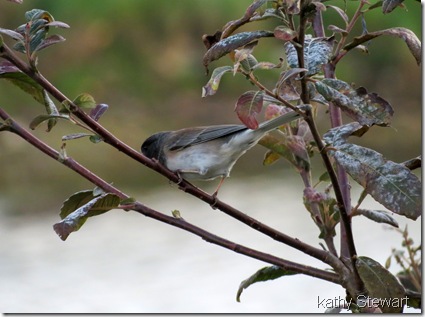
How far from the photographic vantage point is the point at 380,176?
110 cm

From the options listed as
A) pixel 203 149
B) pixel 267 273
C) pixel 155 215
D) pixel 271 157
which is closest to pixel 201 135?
pixel 203 149

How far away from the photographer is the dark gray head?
211 cm

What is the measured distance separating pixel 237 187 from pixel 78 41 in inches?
105

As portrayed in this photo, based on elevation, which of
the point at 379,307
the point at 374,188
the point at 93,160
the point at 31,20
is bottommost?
the point at 379,307

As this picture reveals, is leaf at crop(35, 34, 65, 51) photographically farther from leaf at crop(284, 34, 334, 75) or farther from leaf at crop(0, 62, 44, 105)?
leaf at crop(284, 34, 334, 75)

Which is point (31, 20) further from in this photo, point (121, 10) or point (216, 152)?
point (121, 10)

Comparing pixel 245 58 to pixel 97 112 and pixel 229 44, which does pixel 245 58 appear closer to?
Result: pixel 229 44

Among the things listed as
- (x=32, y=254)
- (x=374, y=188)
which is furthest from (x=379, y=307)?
(x=32, y=254)

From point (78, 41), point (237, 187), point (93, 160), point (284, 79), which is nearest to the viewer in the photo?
point (284, 79)

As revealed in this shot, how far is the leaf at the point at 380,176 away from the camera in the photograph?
1062 millimetres

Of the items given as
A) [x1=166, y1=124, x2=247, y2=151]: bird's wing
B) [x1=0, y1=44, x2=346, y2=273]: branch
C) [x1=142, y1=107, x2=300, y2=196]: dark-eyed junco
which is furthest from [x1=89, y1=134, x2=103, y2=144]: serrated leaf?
[x1=166, y1=124, x2=247, y2=151]: bird's wing

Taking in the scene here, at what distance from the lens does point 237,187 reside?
4.87 m

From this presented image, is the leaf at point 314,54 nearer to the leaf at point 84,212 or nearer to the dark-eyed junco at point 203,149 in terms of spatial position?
the leaf at point 84,212

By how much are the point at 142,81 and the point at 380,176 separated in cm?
573
